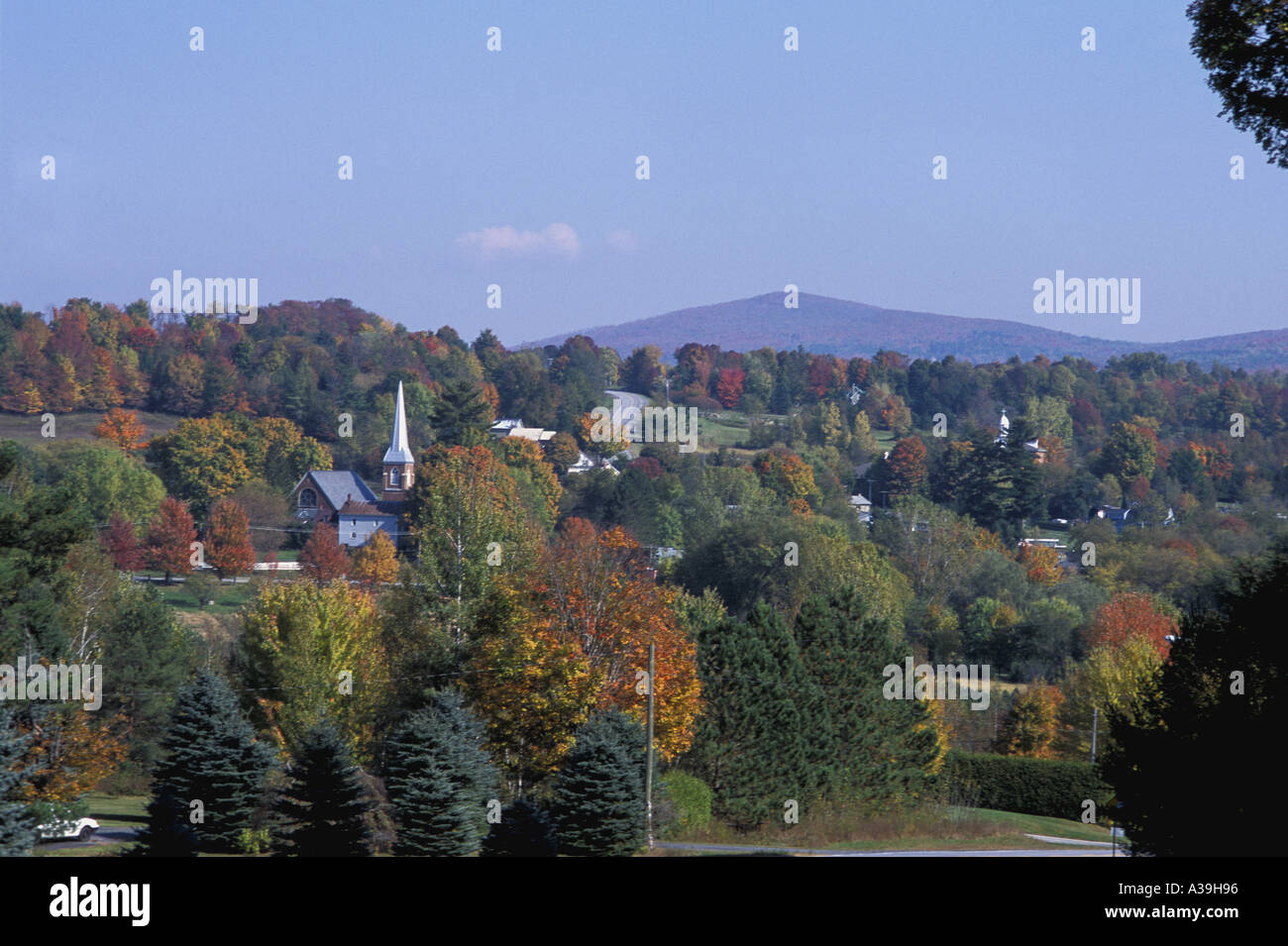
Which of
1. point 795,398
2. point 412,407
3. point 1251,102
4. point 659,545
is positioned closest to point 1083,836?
point 1251,102

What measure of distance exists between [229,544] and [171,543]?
3503 millimetres

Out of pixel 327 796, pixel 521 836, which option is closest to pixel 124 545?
pixel 327 796

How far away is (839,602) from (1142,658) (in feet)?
41.0

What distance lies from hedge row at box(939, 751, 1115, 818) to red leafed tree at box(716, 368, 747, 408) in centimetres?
14199

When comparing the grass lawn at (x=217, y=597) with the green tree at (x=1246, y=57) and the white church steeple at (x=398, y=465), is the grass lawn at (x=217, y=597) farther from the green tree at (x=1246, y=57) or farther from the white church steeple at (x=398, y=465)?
the green tree at (x=1246, y=57)

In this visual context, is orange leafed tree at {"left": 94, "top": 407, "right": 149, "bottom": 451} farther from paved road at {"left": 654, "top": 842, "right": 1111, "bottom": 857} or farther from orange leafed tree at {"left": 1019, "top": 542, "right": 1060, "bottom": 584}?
paved road at {"left": 654, "top": 842, "right": 1111, "bottom": 857}

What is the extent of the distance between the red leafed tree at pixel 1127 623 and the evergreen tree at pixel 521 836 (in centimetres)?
3888

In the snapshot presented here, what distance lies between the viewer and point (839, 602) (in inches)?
1522

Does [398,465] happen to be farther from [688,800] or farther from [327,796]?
[327,796]

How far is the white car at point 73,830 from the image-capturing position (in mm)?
21888

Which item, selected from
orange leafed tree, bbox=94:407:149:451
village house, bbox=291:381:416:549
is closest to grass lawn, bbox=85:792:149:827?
village house, bbox=291:381:416:549

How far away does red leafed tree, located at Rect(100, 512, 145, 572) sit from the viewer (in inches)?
3002
